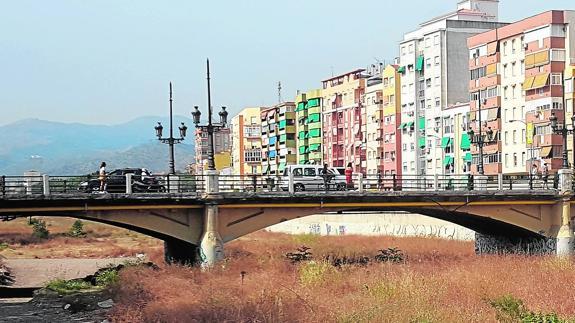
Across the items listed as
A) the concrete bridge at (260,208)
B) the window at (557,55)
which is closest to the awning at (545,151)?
the window at (557,55)

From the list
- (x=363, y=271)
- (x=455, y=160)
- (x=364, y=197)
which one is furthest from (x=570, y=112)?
(x=363, y=271)

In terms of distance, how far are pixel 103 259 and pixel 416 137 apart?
4481cm

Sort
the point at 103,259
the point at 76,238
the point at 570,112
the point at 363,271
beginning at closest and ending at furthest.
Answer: the point at 363,271, the point at 103,259, the point at 570,112, the point at 76,238

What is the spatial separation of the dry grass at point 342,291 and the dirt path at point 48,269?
14637mm

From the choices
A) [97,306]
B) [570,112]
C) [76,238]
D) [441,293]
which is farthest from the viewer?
[76,238]

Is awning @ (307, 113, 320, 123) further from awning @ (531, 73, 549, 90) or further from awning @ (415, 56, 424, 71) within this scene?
awning @ (531, 73, 549, 90)

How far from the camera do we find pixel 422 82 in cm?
9825

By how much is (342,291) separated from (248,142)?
412ft

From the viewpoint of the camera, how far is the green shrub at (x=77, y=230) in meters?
85.6

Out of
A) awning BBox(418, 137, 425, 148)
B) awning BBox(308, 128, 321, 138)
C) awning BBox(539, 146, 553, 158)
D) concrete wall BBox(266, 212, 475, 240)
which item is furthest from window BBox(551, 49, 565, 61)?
awning BBox(308, 128, 321, 138)

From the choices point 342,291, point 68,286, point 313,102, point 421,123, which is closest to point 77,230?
point 421,123

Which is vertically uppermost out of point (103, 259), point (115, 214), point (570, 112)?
point (570, 112)

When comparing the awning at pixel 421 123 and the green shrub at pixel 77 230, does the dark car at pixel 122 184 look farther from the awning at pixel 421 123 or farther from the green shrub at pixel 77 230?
the awning at pixel 421 123

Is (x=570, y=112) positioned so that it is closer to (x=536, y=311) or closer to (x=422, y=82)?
(x=422, y=82)
